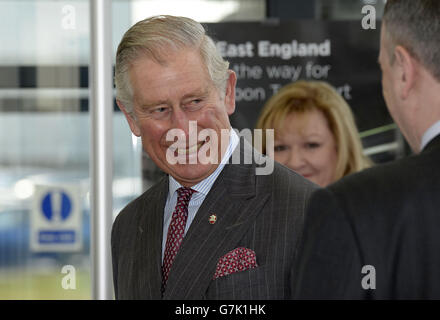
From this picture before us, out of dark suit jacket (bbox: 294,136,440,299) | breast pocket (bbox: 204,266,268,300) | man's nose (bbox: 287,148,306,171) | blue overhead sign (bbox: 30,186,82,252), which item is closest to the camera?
dark suit jacket (bbox: 294,136,440,299)

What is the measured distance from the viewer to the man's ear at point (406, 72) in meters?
1.19

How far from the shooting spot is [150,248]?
5.74 feet

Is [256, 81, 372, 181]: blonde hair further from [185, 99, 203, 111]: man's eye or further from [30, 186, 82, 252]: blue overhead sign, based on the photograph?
[185, 99, 203, 111]: man's eye

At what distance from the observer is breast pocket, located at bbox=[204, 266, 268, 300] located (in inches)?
61.7

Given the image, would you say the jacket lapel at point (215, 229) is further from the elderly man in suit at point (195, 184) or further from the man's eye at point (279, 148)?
the man's eye at point (279, 148)

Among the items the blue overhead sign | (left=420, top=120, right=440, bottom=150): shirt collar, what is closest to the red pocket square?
(left=420, top=120, right=440, bottom=150): shirt collar

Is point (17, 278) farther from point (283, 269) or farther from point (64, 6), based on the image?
Result: point (283, 269)

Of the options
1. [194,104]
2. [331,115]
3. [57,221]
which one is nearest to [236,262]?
[194,104]

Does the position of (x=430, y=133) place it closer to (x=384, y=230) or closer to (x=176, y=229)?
(x=384, y=230)

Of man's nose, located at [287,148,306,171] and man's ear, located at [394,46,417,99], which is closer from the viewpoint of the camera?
man's ear, located at [394,46,417,99]

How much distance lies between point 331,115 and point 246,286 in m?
2.05

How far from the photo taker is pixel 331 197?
46.6 inches

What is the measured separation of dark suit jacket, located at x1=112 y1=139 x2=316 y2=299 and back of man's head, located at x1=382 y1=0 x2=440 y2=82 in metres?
0.56
